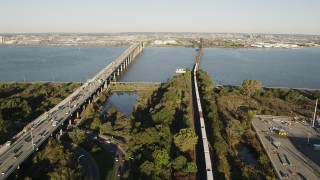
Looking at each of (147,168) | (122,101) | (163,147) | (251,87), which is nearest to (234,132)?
(163,147)

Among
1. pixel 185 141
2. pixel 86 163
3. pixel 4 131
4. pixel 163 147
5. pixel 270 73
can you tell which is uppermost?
pixel 185 141

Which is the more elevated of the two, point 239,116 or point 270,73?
point 239,116

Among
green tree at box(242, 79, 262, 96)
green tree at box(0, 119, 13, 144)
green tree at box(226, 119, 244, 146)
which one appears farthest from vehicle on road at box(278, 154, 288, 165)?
green tree at box(0, 119, 13, 144)

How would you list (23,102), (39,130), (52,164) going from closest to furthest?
(52,164) → (39,130) → (23,102)

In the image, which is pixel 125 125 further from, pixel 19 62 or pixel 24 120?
pixel 19 62

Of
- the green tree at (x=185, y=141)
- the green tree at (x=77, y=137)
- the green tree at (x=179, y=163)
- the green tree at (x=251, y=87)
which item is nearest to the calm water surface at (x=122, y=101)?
the green tree at (x=77, y=137)

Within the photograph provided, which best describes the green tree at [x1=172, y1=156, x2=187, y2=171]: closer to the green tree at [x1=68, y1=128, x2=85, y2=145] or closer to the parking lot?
the parking lot

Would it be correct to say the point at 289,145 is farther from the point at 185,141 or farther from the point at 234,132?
the point at 185,141

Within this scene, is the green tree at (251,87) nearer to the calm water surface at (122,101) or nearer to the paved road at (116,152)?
the calm water surface at (122,101)
